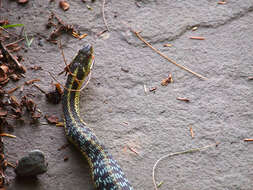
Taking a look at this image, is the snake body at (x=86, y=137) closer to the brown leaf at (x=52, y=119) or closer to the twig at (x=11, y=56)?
the brown leaf at (x=52, y=119)

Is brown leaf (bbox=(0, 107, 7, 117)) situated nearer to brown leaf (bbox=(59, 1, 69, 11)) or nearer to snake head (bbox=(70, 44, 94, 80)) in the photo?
snake head (bbox=(70, 44, 94, 80))

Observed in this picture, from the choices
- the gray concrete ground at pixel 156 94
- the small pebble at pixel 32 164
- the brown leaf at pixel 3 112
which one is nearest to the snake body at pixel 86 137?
the gray concrete ground at pixel 156 94

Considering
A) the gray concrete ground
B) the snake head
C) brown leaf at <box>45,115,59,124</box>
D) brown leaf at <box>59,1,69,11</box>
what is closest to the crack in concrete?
the gray concrete ground

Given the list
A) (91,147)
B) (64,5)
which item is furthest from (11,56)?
(91,147)

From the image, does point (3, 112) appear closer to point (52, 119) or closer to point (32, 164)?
point (52, 119)

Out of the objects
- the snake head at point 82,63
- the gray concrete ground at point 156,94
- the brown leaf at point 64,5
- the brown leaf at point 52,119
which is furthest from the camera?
the brown leaf at point 64,5

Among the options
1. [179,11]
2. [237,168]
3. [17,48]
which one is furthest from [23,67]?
[237,168]
